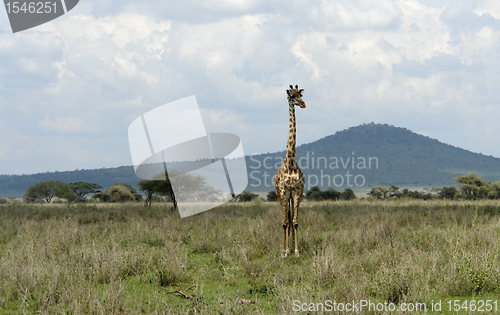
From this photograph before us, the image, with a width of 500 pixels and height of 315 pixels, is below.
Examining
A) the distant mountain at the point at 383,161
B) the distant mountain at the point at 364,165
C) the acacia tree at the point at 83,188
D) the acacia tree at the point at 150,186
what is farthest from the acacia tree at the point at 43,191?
the distant mountain at the point at 383,161

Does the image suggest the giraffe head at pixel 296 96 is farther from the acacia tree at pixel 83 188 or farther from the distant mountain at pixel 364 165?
the distant mountain at pixel 364 165

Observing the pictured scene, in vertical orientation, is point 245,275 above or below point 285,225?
below

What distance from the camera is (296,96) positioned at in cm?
921

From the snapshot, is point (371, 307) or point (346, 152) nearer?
point (371, 307)

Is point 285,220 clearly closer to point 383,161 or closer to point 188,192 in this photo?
point 188,192

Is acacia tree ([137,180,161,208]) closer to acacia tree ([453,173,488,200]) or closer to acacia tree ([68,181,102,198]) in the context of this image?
acacia tree ([453,173,488,200])

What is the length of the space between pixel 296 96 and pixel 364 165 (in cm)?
11364

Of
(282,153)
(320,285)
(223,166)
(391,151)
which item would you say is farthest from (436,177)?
(320,285)

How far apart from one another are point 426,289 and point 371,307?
1.07 meters

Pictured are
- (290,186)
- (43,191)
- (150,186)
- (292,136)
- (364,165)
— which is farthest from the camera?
(364,165)

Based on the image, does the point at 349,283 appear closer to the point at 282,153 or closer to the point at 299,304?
the point at 299,304

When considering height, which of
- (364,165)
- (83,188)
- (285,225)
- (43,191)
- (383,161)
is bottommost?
(285,225)

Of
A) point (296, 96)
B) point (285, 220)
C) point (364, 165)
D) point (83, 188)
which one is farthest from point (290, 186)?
point (364, 165)

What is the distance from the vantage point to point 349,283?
636 centimetres
